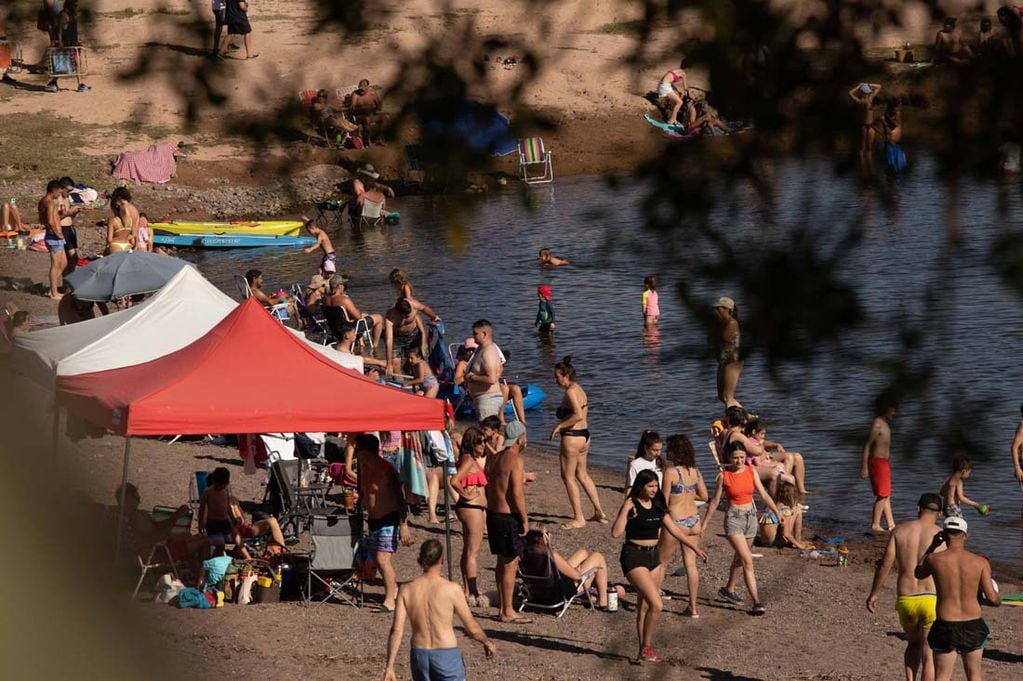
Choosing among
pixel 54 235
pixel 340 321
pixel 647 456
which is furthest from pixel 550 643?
pixel 54 235

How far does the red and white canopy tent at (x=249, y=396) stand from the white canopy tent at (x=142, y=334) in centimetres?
166

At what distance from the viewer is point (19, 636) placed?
2195 mm

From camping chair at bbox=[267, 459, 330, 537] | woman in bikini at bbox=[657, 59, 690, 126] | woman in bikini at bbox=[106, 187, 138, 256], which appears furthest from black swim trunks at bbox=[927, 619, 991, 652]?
woman in bikini at bbox=[106, 187, 138, 256]

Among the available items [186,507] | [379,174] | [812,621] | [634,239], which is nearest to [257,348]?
[186,507]

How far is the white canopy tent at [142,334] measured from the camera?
14344 millimetres

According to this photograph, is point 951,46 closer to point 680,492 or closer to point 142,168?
point 680,492

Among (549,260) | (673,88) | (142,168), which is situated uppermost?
(673,88)

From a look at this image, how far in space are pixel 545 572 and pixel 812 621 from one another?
2376 mm

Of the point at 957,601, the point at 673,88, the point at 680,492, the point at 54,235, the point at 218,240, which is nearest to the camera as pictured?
the point at 673,88

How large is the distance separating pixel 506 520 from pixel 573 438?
349 cm

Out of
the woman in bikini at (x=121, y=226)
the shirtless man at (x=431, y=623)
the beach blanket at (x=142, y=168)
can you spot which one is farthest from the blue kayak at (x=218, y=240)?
the shirtless man at (x=431, y=623)

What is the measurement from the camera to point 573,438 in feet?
50.7

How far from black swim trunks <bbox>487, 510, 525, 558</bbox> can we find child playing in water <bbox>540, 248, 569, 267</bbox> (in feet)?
57.3

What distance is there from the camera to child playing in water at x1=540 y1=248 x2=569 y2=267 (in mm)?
29375
